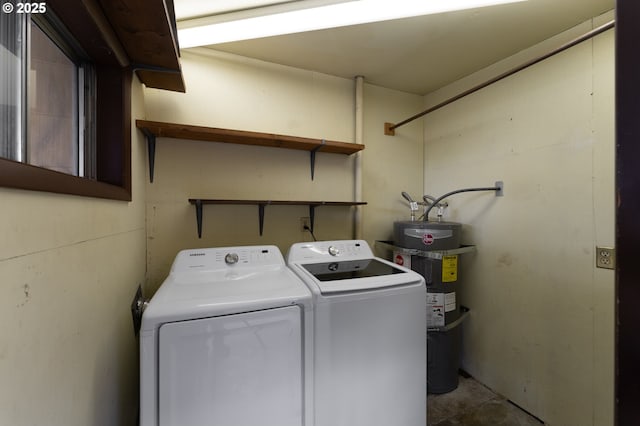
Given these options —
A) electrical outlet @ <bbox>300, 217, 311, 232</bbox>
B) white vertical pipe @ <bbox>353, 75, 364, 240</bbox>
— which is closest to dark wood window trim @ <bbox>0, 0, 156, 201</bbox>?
electrical outlet @ <bbox>300, 217, 311, 232</bbox>

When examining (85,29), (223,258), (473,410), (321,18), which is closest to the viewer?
(85,29)

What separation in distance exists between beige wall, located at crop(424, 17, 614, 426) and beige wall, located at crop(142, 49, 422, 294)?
71cm

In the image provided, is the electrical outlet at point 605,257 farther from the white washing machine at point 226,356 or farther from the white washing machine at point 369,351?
the white washing machine at point 226,356

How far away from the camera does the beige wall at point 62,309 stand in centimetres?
48

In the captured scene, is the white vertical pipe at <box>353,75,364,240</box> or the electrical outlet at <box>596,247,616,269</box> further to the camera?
the white vertical pipe at <box>353,75,364,240</box>

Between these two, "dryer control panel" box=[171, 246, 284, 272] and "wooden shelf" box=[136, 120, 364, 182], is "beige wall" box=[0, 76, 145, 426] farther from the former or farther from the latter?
"wooden shelf" box=[136, 120, 364, 182]

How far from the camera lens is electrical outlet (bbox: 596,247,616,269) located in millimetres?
1319

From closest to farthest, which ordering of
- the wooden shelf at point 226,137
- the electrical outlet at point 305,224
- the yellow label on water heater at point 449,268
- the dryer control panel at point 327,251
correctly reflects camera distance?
the wooden shelf at point 226,137 → the dryer control panel at point 327,251 → the yellow label on water heater at point 449,268 → the electrical outlet at point 305,224

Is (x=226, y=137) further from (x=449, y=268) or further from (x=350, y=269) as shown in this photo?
(x=449, y=268)

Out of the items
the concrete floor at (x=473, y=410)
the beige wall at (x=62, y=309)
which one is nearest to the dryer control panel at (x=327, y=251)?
the beige wall at (x=62, y=309)

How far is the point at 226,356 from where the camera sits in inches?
35.7

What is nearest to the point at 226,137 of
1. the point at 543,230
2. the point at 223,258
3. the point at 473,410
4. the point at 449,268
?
the point at 223,258

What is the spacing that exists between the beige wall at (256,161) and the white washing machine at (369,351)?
0.86 meters

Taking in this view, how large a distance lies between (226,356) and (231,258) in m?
0.56
